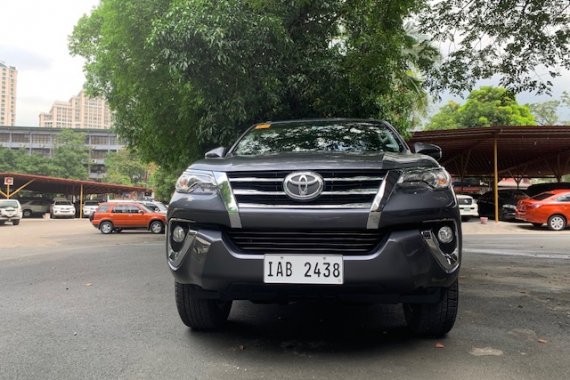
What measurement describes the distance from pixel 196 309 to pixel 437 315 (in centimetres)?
171

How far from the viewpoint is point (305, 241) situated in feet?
9.66

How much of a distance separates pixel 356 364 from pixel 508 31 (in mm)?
7781

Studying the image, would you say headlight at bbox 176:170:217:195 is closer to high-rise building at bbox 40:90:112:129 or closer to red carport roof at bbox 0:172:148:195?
red carport roof at bbox 0:172:148:195

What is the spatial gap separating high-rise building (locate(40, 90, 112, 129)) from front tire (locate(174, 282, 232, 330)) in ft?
417

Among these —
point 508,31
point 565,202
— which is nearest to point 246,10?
point 508,31

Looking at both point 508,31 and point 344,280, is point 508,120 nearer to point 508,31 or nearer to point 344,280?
point 508,31

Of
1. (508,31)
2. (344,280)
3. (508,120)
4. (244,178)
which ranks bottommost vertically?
(344,280)

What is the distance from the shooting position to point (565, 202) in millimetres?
16875

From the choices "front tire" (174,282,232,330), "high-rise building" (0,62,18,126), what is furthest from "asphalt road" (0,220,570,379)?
"high-rise building" (0,62,18,126)

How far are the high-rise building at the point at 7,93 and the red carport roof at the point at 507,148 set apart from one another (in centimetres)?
10600

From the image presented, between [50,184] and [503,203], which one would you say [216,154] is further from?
[50,184]

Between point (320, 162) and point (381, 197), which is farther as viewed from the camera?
point (320, 162)

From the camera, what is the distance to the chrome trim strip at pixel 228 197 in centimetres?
295

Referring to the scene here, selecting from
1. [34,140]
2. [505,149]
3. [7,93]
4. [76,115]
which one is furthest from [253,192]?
[76,115]
